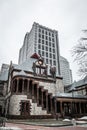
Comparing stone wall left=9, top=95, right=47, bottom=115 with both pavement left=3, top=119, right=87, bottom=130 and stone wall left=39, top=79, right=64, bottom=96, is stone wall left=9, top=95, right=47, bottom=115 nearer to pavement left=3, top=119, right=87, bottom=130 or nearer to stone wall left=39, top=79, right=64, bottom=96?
stone wall left=39, top=79, right=64, bottom=96

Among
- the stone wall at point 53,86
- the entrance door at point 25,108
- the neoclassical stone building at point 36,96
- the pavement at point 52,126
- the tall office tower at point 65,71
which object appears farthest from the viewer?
the tall office tower at point 65,71

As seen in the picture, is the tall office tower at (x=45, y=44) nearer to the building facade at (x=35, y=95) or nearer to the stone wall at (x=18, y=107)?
the building facade at (x=35, y=95)

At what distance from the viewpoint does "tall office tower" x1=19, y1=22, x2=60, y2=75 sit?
100338 mm

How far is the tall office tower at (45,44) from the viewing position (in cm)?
10034

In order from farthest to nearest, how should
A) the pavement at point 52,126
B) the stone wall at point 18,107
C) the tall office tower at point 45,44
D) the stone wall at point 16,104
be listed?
1. the tall office tower at point 45,44
2. the stone wall at point 18,107
3. the stone wall at point 16,104
4. the pavement at point 52,126

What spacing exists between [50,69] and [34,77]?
658 centimetres

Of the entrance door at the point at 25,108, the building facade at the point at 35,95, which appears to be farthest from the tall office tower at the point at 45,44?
the entrance door at the point at 25,108

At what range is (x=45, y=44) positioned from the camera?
349ft

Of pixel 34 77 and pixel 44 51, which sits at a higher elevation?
pixel 44 51

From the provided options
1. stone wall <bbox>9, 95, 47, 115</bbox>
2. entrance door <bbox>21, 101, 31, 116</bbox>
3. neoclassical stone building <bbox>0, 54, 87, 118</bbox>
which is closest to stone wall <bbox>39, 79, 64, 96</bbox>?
neoclassical stone building <bbox>0, 54, 87, 118</bbox>

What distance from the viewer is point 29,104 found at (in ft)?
86.9

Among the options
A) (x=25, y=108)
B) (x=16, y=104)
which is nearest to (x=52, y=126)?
(x=25, y=108)

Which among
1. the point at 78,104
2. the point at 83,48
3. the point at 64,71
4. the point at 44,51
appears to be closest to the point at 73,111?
the point at 78,104

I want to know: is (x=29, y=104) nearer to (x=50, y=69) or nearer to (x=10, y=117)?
(x=10, y=117)
